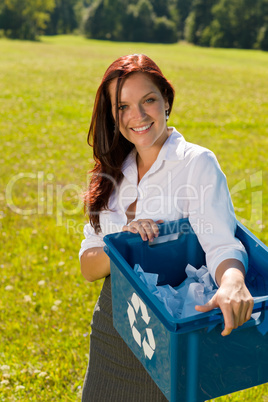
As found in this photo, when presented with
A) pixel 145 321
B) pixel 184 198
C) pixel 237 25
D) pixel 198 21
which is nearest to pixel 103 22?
pixel 198 21

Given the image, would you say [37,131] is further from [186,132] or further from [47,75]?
[47,75]

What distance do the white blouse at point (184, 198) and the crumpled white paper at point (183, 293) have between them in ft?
0.22

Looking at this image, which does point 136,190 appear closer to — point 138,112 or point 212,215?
point 138,112

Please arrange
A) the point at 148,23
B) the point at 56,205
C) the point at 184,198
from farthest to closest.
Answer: the point at 148,23, the point at 56,205, the point at 184,198

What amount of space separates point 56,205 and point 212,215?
3.87m

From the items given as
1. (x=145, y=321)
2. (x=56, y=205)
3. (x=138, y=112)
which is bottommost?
(x=56, y=205)

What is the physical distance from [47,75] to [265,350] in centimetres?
1666

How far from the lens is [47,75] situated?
16.9 meters

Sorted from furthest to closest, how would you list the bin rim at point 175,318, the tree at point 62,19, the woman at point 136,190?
the tree at point 62,19 < the woman at point 136,190 < the bin rim at point 175,318

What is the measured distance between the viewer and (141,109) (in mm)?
2109

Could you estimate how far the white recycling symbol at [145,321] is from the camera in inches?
55.3

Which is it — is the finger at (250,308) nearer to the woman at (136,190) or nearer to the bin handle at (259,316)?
the bin handle at (259,316)

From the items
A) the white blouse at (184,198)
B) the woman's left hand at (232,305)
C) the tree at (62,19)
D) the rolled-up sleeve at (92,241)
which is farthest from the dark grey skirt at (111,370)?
the tree at (62,19)

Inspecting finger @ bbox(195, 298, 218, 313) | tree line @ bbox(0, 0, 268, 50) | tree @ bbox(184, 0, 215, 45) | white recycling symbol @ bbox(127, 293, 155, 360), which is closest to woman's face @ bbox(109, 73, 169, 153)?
white recycling symbol @ bbox(127, 293, 155, 360)
